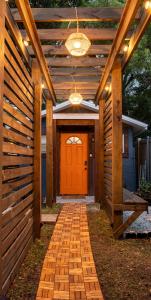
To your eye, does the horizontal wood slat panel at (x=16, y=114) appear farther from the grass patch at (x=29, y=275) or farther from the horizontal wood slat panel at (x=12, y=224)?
the grass patch at (x=29, y=275)

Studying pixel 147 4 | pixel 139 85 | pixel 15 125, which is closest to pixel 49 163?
pixel 15 125

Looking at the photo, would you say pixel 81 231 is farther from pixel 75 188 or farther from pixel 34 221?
pixel 75 188

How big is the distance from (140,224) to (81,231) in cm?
161

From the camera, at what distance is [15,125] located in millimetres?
3846

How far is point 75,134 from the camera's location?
11.6 m

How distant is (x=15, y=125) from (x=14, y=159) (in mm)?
416

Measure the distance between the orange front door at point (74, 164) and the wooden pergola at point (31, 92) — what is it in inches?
181

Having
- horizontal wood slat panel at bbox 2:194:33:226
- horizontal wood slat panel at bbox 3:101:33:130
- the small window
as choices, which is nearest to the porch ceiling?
horizontal wood slat panel at bbox 3:101:33:130

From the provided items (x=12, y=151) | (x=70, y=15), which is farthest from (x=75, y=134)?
(x=12, y=151)

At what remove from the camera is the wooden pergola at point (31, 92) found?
10.9 ft

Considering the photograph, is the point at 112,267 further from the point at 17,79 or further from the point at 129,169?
the point at 129,169

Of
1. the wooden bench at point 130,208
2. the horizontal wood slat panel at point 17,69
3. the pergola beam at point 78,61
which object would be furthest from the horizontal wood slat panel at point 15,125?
the wooden bench at point 130,208

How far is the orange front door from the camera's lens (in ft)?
38.3

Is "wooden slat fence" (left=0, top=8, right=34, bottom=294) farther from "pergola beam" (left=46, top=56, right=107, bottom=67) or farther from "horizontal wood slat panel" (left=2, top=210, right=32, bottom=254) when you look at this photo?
"pergola beam" (left=46, top=56, right=107, bottom=67)
